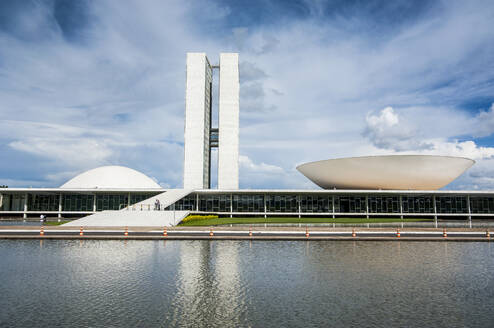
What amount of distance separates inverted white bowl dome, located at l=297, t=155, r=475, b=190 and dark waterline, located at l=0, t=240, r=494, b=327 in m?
33.6

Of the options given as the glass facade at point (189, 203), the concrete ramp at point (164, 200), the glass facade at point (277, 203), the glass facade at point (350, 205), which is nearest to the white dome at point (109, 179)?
the glass facade at point (277, 203)

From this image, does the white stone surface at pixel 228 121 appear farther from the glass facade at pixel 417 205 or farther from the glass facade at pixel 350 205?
the glass facade at pixel 417 205

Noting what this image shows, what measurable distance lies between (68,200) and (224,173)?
84.9ft

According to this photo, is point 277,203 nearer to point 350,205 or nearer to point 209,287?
point 350,205

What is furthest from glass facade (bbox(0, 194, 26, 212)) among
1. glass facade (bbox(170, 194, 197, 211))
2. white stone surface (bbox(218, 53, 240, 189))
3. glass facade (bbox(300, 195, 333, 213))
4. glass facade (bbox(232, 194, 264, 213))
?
glass facade (bbox(300, 195, 333, 213))

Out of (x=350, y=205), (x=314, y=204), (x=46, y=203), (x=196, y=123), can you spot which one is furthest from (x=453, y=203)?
(x=46, y=203)

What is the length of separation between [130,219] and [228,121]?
38121 millimetres

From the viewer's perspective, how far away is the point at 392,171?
51062mm

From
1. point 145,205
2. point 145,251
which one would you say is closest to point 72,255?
point 145,251

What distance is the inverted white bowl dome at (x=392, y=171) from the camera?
5019cm

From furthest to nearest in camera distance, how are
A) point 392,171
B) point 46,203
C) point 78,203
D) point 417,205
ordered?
point 46,203 → point 78,203 → point 417,205 → point 392,171

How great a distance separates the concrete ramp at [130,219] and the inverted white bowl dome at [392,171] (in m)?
24.6

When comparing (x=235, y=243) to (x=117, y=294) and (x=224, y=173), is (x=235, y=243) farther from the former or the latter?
(x=224, y=173)

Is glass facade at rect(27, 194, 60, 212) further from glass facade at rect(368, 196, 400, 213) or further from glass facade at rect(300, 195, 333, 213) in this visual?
glass facade at rect(368, 196, 400, 213)
